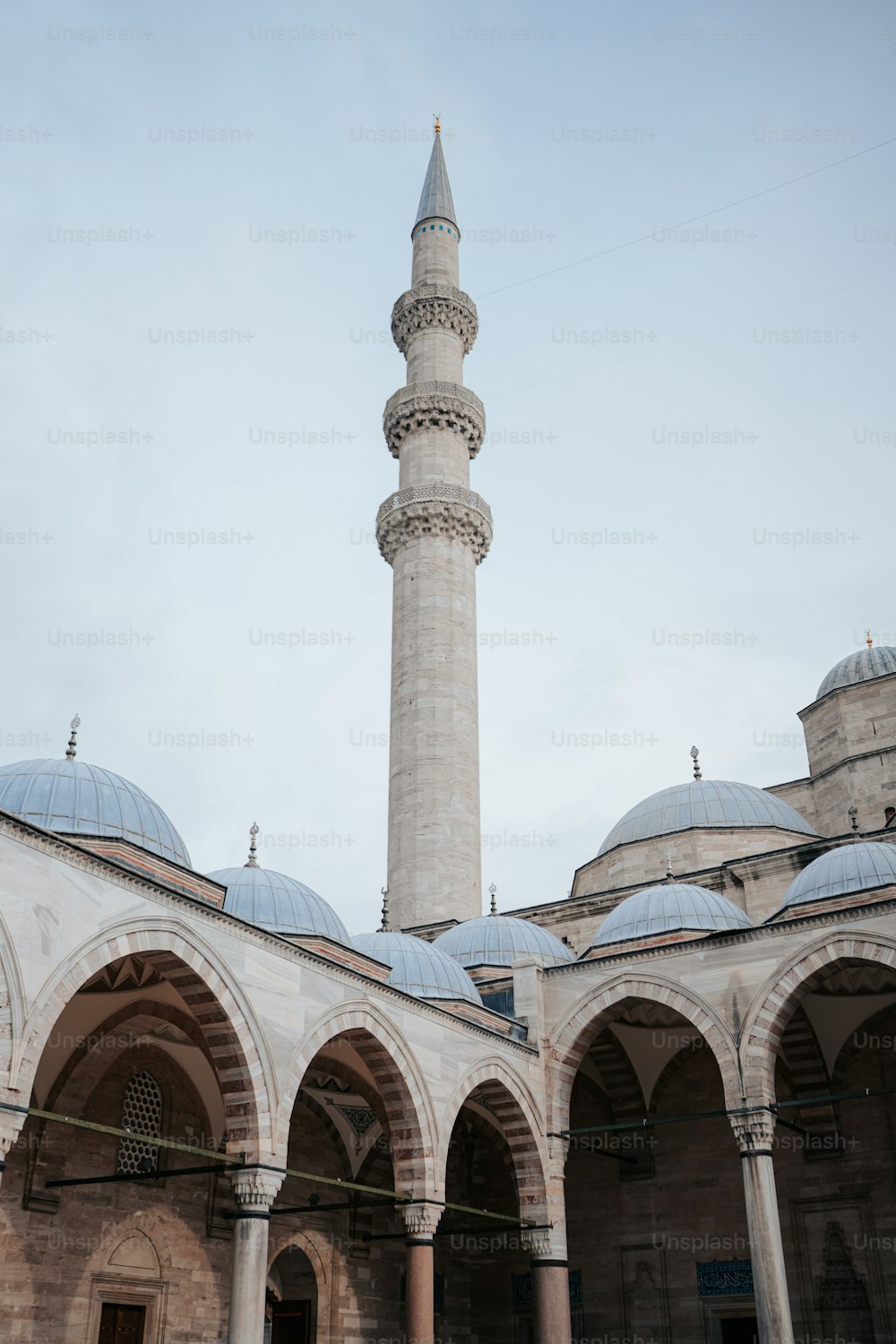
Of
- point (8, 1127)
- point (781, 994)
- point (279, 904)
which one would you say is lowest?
point (8, 1127)

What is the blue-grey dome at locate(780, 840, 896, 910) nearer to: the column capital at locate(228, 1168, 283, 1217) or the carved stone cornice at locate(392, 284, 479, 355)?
the column capital at locate(228, 1168, 283, 1217)

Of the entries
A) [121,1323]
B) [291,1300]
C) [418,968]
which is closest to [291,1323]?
[291,1300]

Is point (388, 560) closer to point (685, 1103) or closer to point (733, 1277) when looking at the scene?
point (685, 1103)

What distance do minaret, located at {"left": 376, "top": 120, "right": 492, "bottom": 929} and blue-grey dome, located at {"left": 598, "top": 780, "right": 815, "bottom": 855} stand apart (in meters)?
2.68

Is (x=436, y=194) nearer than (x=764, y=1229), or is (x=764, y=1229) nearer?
(x=764, y=1229)

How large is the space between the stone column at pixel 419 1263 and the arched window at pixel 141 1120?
265cm

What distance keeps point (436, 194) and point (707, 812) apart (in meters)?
14.7

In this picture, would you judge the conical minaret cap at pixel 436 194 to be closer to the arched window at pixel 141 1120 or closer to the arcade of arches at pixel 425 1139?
the arcade of arches at pixel 425 1139

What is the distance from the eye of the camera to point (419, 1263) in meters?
11.5

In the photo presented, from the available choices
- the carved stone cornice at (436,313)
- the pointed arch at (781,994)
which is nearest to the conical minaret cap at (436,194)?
the carved stone cornice at (436,313)

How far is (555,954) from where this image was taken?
55.2 feet

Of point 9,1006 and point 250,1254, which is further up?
point 9,1006

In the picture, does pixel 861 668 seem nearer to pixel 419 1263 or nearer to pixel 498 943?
pixel 498 943

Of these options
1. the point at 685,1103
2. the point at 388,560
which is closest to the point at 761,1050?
the point at 685,1103
